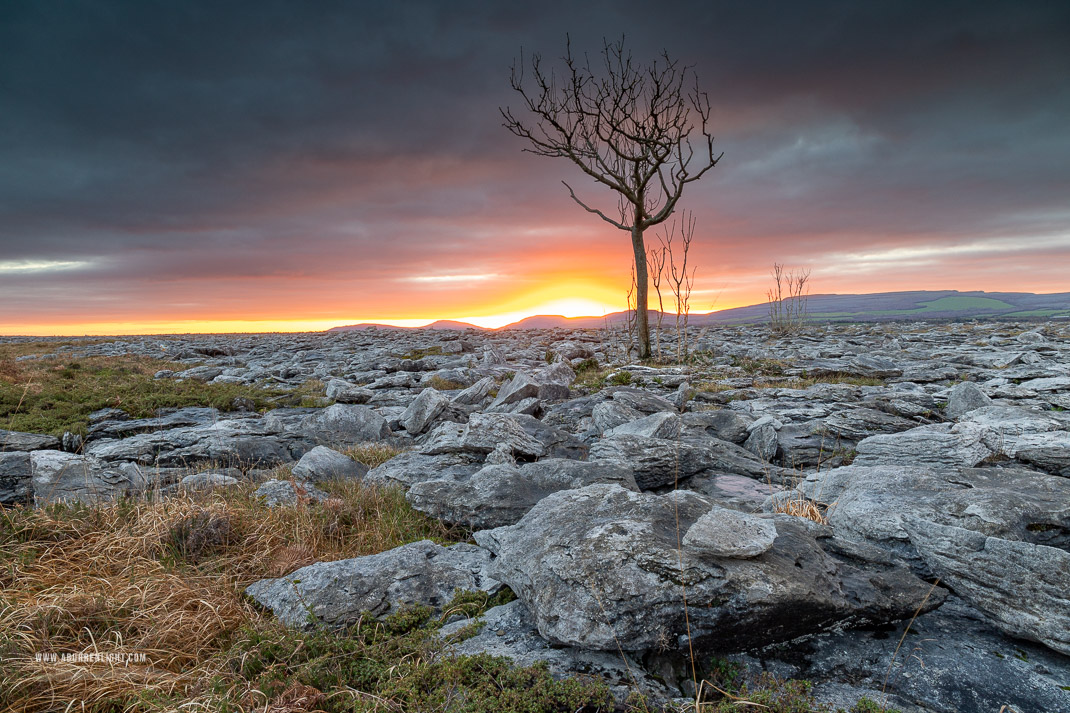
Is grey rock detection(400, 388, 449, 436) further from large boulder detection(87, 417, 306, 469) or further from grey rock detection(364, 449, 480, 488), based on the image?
grey rock detection(364, 449, 480, 488)

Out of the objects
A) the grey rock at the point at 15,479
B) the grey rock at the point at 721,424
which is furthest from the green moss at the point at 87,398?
the grey rock at the point at 721,424

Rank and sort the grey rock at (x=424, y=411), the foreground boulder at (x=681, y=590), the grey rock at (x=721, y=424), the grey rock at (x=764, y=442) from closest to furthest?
the foreground boulder at (x=681, y=590)
the grey rock at (x=764, y=442)
the grey rock at (x=721, y=424)
the grey rock at (x=424, y=411)

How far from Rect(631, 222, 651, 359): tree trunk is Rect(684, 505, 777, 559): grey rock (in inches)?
660

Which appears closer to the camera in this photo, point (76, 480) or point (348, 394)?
point (76, 480)

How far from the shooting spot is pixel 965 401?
8984mm

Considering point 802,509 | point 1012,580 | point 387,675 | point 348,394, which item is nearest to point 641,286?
point 348,394

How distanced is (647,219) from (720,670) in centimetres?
1866

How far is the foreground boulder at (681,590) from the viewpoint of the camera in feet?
10.1

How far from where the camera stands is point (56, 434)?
9.81m

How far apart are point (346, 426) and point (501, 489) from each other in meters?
5.95

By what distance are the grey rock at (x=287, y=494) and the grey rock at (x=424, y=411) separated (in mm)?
3509

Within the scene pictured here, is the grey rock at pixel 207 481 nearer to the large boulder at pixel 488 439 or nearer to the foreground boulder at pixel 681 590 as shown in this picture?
the large boulder at pixel 488 439

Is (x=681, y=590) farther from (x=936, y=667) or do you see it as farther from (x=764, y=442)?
(x=764, y=442)

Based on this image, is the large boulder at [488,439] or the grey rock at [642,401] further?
the grey rock at [642,401]
